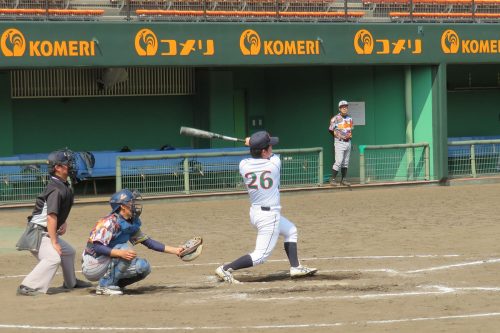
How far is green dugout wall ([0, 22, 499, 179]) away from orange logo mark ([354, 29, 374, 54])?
0.8 inches

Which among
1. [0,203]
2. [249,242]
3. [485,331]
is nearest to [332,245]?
[249,242]

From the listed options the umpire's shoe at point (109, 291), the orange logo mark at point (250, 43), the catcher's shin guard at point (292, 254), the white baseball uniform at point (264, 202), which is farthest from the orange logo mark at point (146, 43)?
the umpire's shoe at point (109, 291)

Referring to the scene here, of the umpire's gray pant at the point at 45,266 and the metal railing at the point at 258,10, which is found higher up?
the metal railing at the point at 258,10

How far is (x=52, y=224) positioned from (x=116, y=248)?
0.66m

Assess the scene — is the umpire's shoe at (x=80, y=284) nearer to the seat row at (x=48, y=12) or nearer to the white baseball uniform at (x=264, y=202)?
the white baseball uniform at (x=264, y=202)

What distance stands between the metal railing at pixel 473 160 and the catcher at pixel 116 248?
1334cm

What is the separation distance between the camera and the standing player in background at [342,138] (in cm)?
2128

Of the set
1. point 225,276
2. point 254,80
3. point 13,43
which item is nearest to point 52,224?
point 225,276

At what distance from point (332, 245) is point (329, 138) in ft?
33.1

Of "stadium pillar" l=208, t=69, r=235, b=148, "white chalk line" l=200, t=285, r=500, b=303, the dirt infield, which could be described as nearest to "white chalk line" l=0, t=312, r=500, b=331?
the dirt infield

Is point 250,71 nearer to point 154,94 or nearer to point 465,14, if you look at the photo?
point 154,94

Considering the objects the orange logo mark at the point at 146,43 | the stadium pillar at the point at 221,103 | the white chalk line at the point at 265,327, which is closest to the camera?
the white chalk line at the point at 265,327

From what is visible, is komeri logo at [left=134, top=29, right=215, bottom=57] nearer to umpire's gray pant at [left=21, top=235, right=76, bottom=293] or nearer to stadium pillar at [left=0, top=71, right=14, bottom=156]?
stadium pillar at [left=0, top=71, right=14, bottom=156]

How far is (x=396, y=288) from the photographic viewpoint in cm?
1021
